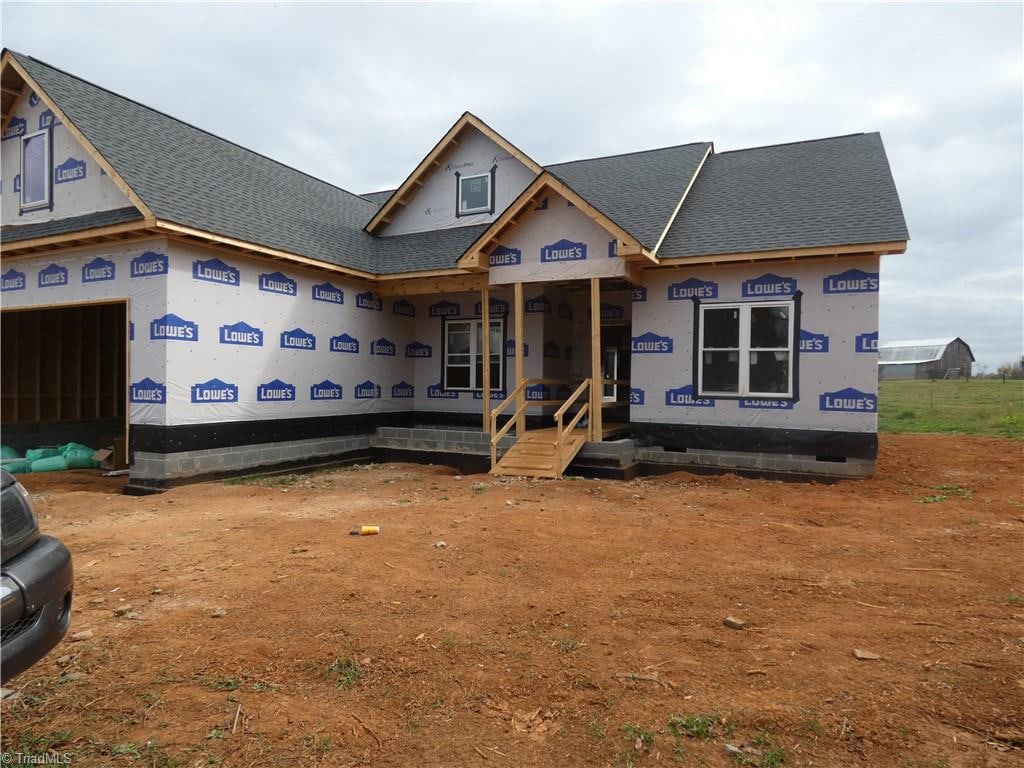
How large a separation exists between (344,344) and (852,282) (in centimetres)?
1026

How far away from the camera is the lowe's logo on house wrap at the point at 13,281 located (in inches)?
464

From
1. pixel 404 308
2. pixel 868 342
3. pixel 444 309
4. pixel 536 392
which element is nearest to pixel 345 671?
pixel 868 342

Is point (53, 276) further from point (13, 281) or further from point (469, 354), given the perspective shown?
point (469, 354)

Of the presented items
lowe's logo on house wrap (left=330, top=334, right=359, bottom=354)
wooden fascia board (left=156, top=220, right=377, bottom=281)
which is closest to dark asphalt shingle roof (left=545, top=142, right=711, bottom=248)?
wooden fascia board (left=156, top=220, right=377, bottom=281)

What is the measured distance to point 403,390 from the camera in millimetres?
15641

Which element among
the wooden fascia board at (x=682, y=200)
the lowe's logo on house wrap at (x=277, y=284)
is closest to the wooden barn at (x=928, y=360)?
the wooden fascia board at (x=682, y=200)

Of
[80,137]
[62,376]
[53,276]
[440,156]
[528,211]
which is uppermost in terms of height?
[440,156]

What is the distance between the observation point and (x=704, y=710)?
3.24m

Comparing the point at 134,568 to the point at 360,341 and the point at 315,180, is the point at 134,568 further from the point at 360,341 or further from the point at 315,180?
the point at 315,180

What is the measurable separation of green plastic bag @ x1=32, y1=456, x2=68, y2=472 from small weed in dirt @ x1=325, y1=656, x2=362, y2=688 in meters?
12.4

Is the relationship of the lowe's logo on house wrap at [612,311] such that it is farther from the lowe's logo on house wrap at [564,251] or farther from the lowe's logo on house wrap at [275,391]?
the lowe's logo on house wrap at [275,391]

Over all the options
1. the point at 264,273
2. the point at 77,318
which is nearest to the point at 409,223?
the point at 264,273

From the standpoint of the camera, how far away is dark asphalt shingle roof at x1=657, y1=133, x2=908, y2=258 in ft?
35.4

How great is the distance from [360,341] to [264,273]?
2.98 m
